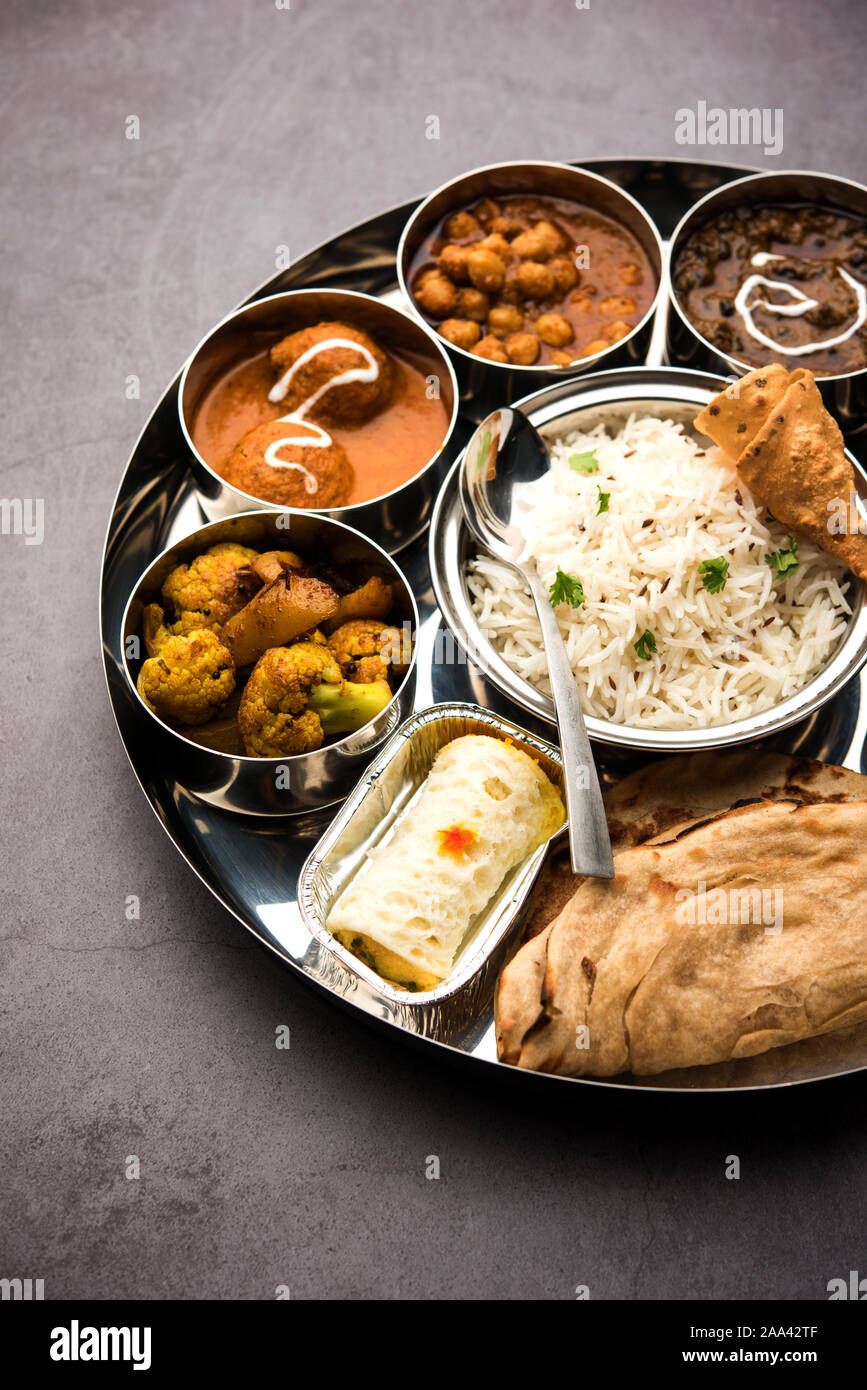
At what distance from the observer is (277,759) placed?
2693 mm

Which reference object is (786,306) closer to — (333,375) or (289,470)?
(333,375)

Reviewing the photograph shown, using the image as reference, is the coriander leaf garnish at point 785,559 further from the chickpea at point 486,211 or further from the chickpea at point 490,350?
the chickpea at point 486,211

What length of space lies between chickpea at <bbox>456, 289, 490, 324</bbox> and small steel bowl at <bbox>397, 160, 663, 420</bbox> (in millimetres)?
143

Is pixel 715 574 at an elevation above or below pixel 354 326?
below

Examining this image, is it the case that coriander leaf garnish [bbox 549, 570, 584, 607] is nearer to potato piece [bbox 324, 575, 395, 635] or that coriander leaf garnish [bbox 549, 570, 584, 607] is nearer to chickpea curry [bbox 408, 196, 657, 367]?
potato piece [bbox 324, 575, 395, 635]

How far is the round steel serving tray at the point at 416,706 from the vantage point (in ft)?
8.58

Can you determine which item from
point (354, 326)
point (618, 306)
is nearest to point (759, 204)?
point (618, 306)

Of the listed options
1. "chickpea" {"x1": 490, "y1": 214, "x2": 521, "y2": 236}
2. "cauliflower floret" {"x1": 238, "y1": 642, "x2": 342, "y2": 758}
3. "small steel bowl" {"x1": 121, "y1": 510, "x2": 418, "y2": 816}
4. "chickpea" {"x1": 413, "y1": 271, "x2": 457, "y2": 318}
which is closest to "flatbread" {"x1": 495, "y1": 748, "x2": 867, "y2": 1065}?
"small steel bowl" {"x1": 121, "y1": 510, "x2": 418, "y2": 816}

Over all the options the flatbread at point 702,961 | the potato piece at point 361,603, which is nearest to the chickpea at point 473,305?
the potato piece at point 361,603

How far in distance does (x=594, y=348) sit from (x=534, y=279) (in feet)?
1.11

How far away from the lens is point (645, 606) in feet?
9.69

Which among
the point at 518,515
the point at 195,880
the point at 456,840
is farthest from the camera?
the point at 518,515

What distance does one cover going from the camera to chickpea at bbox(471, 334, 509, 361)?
136 inches
